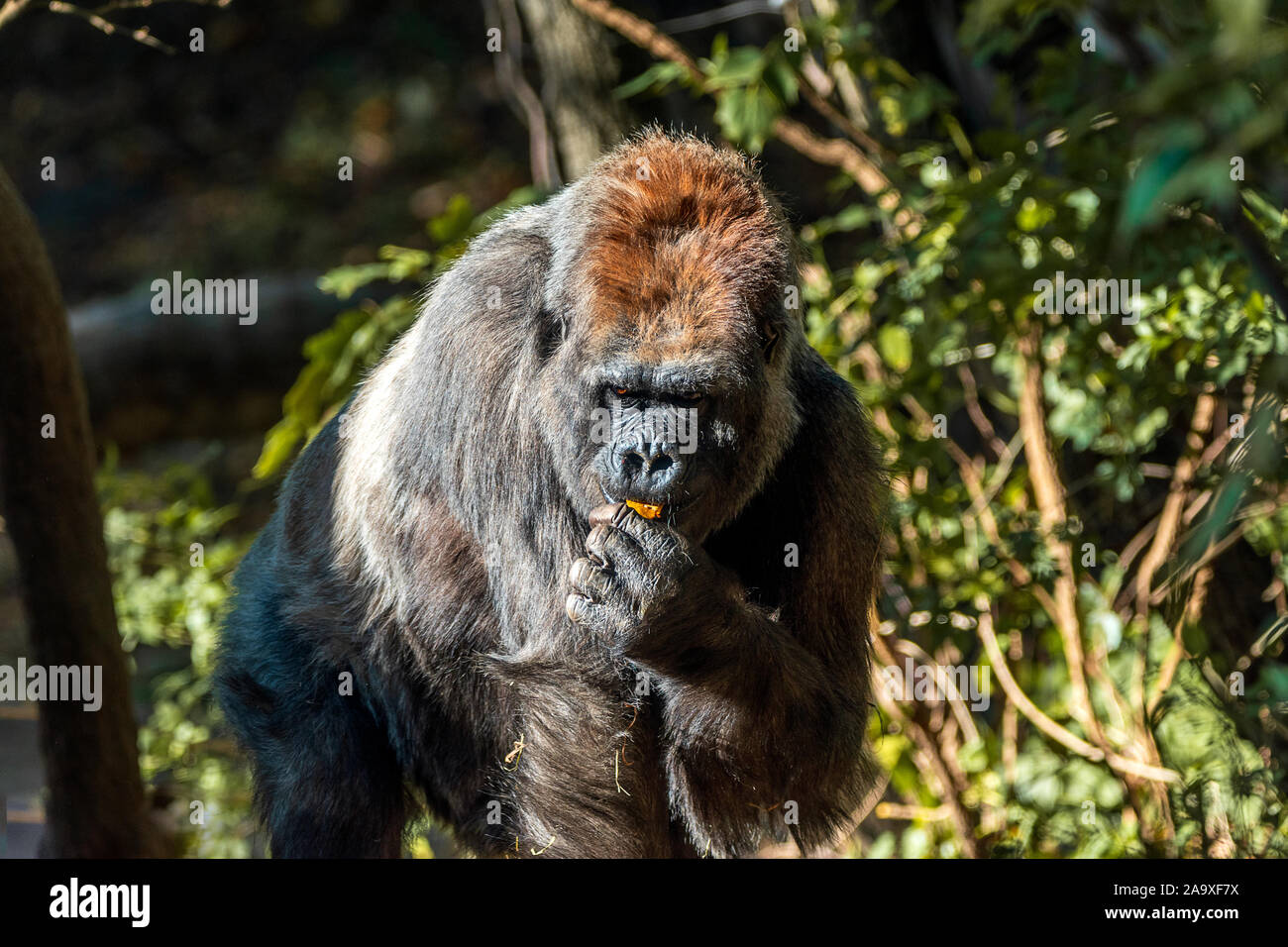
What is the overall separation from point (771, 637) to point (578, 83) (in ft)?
12.2

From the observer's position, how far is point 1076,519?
5.57 metres

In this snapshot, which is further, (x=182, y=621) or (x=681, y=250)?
(x=182, y=621)

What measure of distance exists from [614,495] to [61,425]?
2.45 metres

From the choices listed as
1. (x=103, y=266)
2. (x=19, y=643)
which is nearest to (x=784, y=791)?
(x=19, y=643)

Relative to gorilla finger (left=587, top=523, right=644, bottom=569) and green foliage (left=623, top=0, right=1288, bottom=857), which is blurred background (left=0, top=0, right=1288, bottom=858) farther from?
gorilla finger (left=587, top=523, right=644, bottom=569)

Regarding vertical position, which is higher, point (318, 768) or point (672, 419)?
point (672, 419)

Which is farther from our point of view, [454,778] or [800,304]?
[454,778]

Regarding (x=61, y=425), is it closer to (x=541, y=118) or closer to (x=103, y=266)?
(x=541, y=118)

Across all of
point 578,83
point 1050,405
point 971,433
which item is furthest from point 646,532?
point 971,433

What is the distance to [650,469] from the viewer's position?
131 inches

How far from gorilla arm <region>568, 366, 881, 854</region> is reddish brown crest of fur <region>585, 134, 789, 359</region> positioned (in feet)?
1.80

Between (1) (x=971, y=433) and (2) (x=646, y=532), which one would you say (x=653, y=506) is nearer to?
(2) (x=646, y=532)

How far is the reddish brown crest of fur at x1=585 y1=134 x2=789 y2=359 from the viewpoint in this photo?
342cm
